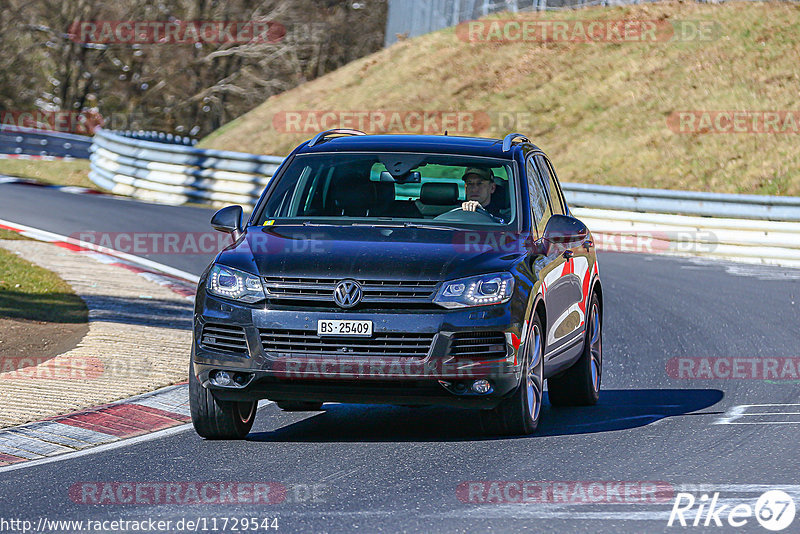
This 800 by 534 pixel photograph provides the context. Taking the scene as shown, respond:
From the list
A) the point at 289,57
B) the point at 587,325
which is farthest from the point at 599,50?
the point at 587,325

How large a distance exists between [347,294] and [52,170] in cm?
2761

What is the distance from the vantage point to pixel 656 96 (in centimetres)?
3419

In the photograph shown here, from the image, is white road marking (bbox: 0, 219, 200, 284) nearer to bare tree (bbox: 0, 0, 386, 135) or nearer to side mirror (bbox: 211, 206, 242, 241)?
side mirror (bbox: 211, 206, 242, 241)

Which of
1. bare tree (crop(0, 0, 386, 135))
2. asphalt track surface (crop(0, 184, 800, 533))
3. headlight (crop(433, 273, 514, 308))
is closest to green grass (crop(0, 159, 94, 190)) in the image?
bare tree (crop(0, 0, 386, 135))

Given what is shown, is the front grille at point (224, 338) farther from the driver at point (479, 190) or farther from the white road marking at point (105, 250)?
the white road marking at point (105, 250)

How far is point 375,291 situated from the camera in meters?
7.39

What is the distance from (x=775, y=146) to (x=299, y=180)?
22.2 metres

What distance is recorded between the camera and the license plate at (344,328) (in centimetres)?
735

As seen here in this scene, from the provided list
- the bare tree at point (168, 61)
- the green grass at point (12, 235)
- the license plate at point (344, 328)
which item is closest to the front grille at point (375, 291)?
the license plate at point (344, 328)

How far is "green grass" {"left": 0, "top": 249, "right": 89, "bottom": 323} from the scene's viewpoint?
12.9 meters

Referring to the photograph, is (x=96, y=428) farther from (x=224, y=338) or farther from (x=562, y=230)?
(x=562, y=230)

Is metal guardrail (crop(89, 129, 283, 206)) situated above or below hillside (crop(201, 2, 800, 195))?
below

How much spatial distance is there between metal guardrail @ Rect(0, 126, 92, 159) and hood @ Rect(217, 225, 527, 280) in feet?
113

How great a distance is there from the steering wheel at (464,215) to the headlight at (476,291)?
1010mm
